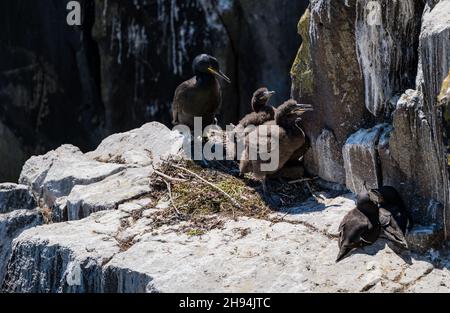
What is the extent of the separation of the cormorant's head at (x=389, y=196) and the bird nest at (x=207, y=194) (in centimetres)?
114

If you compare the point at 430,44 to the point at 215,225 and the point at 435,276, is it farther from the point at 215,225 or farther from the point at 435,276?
the point at 215,225

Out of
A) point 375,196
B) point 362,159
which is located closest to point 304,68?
point 362,159

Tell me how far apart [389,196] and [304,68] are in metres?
1.89

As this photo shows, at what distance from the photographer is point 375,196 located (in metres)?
7.64

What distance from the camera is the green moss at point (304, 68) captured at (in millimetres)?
8784

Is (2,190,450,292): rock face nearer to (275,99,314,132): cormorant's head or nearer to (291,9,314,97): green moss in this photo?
(275,99,314,132): cormorant's head

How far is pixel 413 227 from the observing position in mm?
7336

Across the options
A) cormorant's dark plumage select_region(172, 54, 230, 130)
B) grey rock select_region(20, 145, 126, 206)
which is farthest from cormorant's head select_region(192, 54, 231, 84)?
grey rock select_region(20, 145, 126, 206)

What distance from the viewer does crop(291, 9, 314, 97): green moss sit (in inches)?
346

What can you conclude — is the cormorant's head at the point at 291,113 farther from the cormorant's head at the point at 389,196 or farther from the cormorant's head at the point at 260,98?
the cormorant's head at the point at 389,196

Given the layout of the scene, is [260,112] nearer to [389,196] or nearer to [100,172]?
[100,172]

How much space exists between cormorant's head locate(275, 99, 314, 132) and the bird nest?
60 cm

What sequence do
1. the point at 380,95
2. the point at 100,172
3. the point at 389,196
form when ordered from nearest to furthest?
the point at 389,196
the point at 380,95
the point at 100,172

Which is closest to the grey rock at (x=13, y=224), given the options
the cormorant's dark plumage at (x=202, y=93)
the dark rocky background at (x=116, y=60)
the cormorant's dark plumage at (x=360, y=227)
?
the cormorant's dark plumage at (x=202, y=93)
